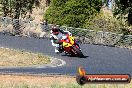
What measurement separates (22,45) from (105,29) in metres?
10.9

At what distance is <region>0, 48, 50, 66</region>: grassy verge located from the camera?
21.8 m

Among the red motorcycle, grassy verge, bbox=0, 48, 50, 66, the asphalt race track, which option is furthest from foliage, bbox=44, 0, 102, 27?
grassy verge, bbox=0, 48, 50, 66

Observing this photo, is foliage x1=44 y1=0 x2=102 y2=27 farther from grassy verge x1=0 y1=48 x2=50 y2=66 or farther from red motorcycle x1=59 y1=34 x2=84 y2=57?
grassy verge x1=0 y1=48 x2=50 y2=66

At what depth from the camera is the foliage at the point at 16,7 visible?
46.5 m

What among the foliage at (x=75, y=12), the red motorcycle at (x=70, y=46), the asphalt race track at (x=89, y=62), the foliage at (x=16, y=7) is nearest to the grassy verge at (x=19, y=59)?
the asphalt race track at (x=89, y=62)

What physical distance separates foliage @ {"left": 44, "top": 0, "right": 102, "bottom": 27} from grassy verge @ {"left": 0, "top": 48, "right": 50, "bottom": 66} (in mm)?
18428

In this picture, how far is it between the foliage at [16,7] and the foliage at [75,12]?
3.05 metres

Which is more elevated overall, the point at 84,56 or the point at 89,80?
the point at 89,80

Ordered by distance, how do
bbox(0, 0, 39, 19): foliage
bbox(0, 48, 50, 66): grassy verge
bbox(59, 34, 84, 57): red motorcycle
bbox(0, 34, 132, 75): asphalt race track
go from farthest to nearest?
bbox(0, 0, 39, 19): foliage
bbox(59, 34, 84, 57): red motorcycle
bbox(0, 48, 50, 66): grassy verge
bbox(0, 34, 132, 75): asphalt race track

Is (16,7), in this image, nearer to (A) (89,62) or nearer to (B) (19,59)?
(B) (19,59)

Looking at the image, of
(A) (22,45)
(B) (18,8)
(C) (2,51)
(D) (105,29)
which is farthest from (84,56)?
(B) (18,8)

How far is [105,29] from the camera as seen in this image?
130ft

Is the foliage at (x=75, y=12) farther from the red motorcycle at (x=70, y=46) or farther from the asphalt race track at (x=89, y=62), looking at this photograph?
the red motorcycle at (x=70, y=46)

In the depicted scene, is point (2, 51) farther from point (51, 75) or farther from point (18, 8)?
point (18, 8)
